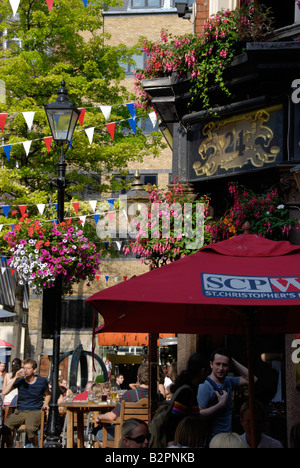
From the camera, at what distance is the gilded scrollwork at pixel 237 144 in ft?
37.6

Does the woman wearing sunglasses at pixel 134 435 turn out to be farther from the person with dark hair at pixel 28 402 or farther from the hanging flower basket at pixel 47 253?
the person with dark hair at pixel 28 402

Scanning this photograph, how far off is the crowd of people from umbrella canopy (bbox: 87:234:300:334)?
68 cm

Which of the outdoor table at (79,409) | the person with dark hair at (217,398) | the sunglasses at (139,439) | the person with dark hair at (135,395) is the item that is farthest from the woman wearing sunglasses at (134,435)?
the outdoor table at (79,409)

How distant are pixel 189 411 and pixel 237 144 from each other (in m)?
6.14

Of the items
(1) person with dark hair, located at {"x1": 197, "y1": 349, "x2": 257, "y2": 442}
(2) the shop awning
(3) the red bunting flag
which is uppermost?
(3) the red bunting flag

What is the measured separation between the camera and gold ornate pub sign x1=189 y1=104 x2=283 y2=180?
446 inches

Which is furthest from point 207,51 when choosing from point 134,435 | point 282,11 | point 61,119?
point 134,435

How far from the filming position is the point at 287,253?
644 centimetres

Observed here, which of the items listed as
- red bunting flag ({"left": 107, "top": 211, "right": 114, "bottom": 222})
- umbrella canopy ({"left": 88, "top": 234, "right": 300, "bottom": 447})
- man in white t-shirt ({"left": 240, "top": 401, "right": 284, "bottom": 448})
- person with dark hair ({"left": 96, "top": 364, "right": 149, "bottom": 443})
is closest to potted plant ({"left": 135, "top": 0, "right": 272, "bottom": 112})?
person with dark hair ({"left": 96, "top": 364, "right": 149, "bottom": 443})

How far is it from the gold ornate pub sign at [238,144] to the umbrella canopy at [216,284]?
4375 mm

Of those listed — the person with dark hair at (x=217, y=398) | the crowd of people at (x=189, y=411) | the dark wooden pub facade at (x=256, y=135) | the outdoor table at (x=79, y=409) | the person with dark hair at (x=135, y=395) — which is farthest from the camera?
the outdoor table at (x=79, y=409)

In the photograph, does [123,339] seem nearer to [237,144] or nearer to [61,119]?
[237,144]

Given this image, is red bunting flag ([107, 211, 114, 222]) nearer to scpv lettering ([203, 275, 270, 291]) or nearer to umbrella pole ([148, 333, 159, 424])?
umbrella pole ([148, 333, 159, 424])

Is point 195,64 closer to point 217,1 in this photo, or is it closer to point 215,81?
point 215,81
